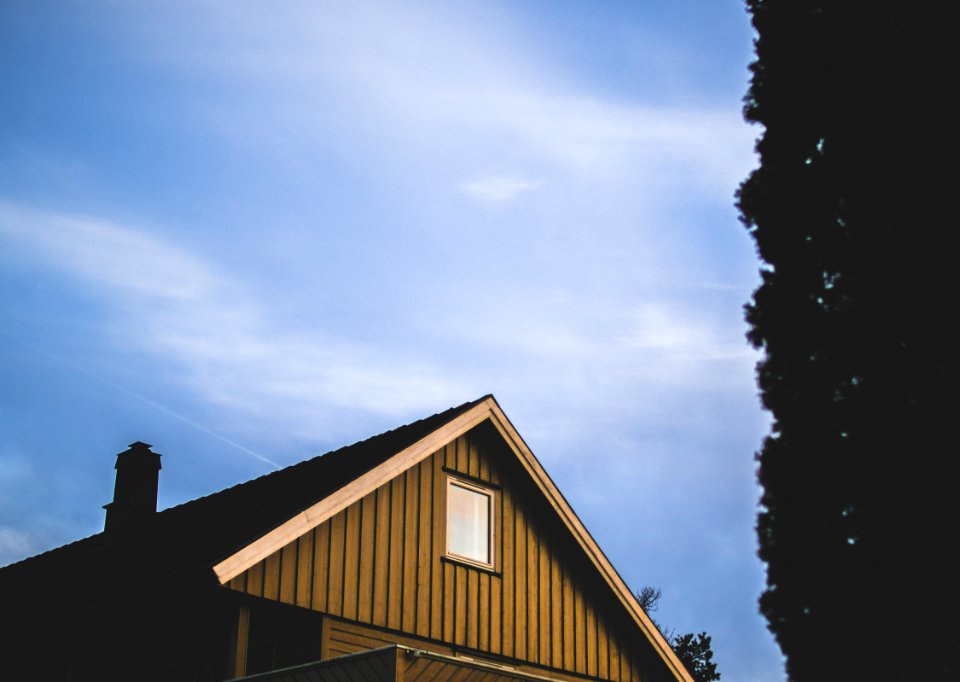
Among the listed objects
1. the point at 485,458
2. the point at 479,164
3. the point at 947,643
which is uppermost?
the point at 479,164

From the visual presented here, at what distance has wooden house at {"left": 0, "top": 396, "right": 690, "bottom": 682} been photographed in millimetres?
16203

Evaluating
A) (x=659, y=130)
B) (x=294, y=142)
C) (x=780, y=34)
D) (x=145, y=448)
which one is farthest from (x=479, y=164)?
→ (x=780, y=34)

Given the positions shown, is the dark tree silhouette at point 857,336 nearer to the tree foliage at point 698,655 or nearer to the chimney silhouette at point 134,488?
the chimney silhouette at point 134,488

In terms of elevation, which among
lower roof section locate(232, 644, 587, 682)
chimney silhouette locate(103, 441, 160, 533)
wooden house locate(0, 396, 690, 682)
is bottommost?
lower roof section locate(232, 644, 587, 682)

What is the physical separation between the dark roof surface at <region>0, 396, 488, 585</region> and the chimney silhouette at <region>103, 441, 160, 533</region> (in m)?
0.37

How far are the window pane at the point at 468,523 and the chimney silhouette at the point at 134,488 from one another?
329 inches

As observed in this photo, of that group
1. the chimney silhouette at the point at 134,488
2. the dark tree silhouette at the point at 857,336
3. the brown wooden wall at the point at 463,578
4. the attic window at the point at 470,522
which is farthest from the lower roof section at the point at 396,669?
the chimney silhouette at the point at 134,488

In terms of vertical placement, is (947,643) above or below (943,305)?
below

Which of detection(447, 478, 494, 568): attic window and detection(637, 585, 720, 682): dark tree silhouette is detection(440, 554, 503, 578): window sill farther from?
detection(637, 585, 720, 682): dark tree silhouette

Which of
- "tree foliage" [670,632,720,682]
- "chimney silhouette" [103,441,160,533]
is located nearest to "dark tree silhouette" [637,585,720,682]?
"tree foliage" [670,632,720,682]

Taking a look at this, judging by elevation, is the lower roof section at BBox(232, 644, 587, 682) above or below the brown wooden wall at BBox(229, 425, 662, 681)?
below

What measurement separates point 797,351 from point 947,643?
2.89 m

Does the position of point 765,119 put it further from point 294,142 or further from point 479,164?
point 479,164

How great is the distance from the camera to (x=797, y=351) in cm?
1062
